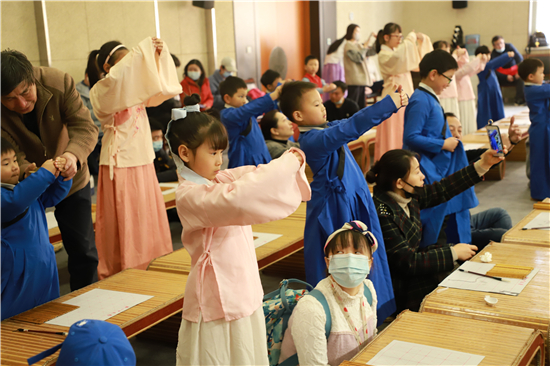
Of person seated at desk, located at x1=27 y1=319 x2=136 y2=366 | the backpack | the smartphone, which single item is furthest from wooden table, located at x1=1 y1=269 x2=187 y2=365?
the smartphone

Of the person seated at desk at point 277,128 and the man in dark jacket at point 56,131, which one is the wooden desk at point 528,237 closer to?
the man in dark jacket at point 56,131

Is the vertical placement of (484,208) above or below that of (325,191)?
below

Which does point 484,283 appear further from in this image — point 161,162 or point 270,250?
point 161,162

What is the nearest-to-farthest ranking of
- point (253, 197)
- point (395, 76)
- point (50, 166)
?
1. point (253, 197)
2. point (50, 166)
3. point (395, 76)

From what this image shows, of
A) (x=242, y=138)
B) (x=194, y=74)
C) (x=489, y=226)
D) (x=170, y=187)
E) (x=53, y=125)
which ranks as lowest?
(x=489, y=226)

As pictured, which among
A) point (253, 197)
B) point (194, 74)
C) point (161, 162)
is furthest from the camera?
point (194, 74)

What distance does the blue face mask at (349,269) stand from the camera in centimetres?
188

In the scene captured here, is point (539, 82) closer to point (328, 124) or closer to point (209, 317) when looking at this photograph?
point (328, 124)

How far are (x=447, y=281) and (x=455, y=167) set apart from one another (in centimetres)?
142

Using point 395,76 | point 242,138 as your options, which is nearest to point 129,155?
point 242,138

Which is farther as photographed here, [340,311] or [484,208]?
[484,208]

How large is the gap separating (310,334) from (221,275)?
478 mm

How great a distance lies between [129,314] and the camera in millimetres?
2000

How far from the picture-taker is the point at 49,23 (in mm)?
6121
